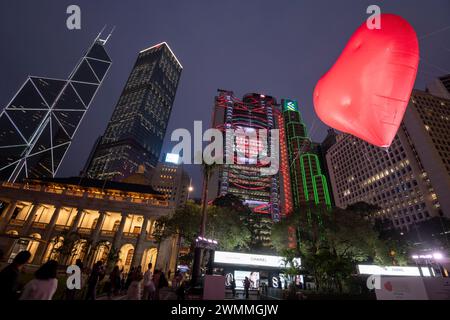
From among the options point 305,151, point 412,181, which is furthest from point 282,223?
point 305,151

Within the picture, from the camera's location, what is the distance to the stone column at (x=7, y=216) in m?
40.2

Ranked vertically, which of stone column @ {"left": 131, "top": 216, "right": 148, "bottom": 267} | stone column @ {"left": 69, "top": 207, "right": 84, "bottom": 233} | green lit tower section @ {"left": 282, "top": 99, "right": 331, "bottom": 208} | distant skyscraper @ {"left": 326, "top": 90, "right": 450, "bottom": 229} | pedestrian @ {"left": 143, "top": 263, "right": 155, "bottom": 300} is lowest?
pedestrian @ {"left": 143, "top": 263, "right": 155, "bottom": 300}

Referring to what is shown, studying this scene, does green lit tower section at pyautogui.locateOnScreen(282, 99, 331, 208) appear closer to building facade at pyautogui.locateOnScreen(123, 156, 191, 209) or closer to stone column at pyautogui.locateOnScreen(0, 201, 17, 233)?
building facade at pyautogui.locateOnScreen(123, 156, 191, 209)

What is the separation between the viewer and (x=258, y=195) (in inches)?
4567

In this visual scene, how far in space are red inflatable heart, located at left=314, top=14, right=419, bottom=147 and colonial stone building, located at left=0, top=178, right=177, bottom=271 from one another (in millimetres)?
38318

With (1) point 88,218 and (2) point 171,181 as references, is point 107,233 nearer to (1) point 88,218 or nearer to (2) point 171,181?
(1) point 88,218

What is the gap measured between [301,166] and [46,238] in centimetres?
13834

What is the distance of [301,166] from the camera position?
150m

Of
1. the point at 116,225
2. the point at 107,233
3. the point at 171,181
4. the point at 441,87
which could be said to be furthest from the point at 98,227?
the point at 441,87

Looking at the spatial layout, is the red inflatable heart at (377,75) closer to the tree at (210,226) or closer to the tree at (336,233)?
the tree at (210,226)

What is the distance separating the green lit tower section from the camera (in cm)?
14025

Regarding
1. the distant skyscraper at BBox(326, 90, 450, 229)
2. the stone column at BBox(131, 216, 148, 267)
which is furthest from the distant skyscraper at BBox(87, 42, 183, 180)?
the distant skyscraper at BBox(326, 90, 450, 229)
